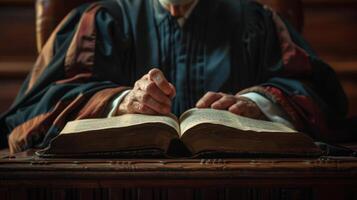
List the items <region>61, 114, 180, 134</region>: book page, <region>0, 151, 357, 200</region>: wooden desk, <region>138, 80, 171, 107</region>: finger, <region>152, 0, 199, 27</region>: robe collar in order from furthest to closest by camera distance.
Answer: <region>152, 0, 199, 27</region>: robe collar < <region>138, 80, 171, 107</region>: finger < <region>61, 114, 180, 134</region>: book page < <region>0, 151, 357, 200</region>: wooden desk

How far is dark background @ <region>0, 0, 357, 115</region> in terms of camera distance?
208 cm

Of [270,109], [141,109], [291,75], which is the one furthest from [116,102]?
[291,75]

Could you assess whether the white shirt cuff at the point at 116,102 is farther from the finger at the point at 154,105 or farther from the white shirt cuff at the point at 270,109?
the white shirt cuff at the point at 270,109

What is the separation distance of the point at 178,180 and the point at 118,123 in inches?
7.6

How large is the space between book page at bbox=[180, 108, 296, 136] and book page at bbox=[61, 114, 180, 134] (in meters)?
0.03

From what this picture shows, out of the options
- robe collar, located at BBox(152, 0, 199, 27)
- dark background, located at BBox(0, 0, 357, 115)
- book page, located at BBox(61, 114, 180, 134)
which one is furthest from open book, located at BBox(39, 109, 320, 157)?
dark background, located at BBox(0, 0, 357, 115)

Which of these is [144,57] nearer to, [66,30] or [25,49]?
[66,30]

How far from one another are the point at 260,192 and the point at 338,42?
1.30 meters

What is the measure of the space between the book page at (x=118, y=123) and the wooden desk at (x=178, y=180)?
0.11 m

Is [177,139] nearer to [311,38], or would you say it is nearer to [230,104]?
[230,104]

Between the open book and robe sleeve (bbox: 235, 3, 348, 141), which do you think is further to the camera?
robe sleeve (bbox: 235, 3, 348, 141)

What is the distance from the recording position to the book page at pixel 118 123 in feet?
3.46

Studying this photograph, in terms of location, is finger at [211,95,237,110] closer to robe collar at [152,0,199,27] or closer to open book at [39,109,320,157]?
open book at [39,109,320,157]

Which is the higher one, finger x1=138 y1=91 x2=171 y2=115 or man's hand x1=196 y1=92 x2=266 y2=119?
finger x1=138 y1=91 x2=171 y2=115
